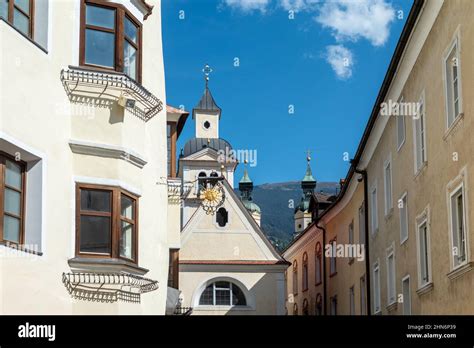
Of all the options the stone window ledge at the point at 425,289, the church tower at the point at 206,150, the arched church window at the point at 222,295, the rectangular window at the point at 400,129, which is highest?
the church tower at the point at 206,150

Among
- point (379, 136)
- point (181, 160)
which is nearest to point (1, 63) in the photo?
point (379, 136)

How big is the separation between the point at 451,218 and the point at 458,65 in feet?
9.97

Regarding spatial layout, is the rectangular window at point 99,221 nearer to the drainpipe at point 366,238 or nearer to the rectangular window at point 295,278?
the drainpipe at point 366,238

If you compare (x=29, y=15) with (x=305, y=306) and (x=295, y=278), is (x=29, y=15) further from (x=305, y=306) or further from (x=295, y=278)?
(x=295, y=278)

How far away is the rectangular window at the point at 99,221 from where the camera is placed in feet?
57.4

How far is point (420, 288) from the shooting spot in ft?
70.3

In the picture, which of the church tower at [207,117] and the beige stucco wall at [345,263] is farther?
the church tower at [207,117]

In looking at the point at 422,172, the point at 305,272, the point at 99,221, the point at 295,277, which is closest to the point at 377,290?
the point at 422,172

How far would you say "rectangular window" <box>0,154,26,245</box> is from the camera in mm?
15562

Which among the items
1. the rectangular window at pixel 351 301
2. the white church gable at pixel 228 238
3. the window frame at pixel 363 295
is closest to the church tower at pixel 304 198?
the white church gable at pixel 228 238

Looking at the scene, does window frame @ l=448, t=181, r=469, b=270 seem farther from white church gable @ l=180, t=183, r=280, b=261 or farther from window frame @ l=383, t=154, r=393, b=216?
white church gable @ l=180, t=183, r=280, b=261

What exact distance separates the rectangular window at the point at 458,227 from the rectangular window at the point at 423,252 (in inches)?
127

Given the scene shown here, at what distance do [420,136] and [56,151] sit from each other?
8.94 metres

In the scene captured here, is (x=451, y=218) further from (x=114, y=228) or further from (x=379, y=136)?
(x=379, y=136)
